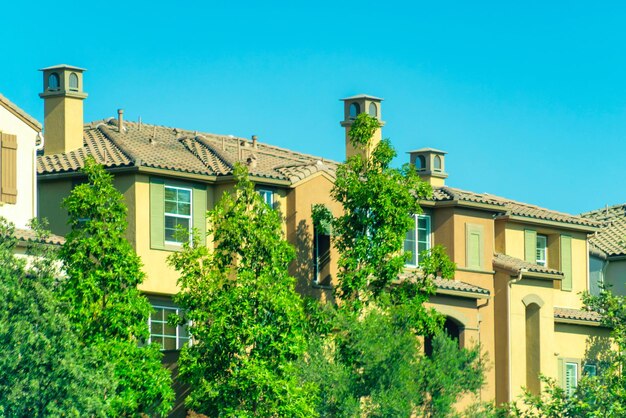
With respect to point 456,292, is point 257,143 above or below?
above

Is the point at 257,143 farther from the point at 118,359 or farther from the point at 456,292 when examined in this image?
the point at 118,359

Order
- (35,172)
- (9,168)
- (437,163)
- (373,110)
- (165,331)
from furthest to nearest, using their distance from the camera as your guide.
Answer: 1. (437,163)
2. (373,110)
3. (165,331)
4. (35,172)
5. (9,168)

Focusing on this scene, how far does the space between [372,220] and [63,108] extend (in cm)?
950

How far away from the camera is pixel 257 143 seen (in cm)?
5738

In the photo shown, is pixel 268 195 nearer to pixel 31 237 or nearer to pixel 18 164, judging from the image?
pixel 18 164

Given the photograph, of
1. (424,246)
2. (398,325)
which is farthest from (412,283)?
(424,246)

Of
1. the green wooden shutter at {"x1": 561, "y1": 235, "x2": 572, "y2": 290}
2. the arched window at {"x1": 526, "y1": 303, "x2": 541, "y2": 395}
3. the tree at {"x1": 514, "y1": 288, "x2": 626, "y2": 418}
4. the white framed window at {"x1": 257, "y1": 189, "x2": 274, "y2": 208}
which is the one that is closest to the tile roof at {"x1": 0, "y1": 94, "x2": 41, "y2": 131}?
the white framed window at {"x1": 257, "y1": 189, "x2": 274, "y2": 208}

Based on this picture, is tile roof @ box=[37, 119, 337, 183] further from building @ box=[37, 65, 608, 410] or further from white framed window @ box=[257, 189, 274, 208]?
white framed window @ box=[257, 189, 274, 208]

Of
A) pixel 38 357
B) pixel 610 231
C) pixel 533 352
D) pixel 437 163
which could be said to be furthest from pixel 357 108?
pixel 38 357

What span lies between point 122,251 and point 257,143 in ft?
49.9

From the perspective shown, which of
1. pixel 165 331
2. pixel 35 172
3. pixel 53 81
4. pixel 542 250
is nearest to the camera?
pixel 35 172

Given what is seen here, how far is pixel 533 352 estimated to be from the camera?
58562 millimetres

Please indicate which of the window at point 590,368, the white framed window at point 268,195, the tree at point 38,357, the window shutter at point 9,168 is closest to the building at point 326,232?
the white framed window at point 268,195

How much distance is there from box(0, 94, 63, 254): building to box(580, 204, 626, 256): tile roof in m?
24.7
